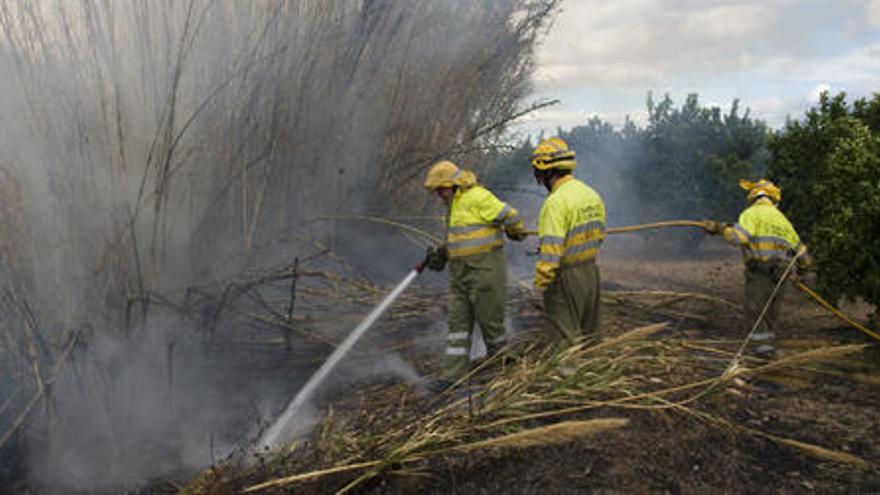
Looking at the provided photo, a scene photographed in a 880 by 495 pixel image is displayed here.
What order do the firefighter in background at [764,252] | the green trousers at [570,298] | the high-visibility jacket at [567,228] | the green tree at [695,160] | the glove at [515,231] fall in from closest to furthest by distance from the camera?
the high-visibility jacket at [567,228] < the green trousers at [570,298] < the glove at [515,231] < the firefighter in background at [764,252] < the green tree at [695,160]

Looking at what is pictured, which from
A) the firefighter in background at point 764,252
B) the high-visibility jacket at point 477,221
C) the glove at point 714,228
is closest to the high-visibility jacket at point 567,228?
the high-visibility jacket at point 477,221

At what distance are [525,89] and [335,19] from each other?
11.1 ft

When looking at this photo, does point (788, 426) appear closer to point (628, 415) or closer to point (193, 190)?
point (628, 415)

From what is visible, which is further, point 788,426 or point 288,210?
point 288,210

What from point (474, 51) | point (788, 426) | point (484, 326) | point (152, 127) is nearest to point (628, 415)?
point (788, 426)

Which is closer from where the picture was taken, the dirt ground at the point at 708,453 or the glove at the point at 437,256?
the dirt ground at the point at 708,453

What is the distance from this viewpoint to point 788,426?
4125 millimetres

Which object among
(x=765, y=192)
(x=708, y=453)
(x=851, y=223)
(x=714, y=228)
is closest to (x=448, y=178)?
(x=714, y=228)

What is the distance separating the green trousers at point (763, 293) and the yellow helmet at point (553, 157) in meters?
2.16

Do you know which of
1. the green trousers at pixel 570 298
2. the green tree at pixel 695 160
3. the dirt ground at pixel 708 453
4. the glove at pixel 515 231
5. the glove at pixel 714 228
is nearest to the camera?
the dirt ground at pixel 708 453

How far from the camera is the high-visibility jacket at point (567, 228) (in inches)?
182

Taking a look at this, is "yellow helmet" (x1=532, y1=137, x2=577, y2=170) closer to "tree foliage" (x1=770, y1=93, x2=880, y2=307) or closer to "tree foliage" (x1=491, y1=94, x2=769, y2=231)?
"tree foliage" (x1=770, y1=93, x2=880, y2=307)

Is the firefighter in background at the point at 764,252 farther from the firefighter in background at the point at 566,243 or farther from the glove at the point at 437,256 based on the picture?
the glove at the point at 437,256

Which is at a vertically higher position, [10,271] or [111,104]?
[111,104]
